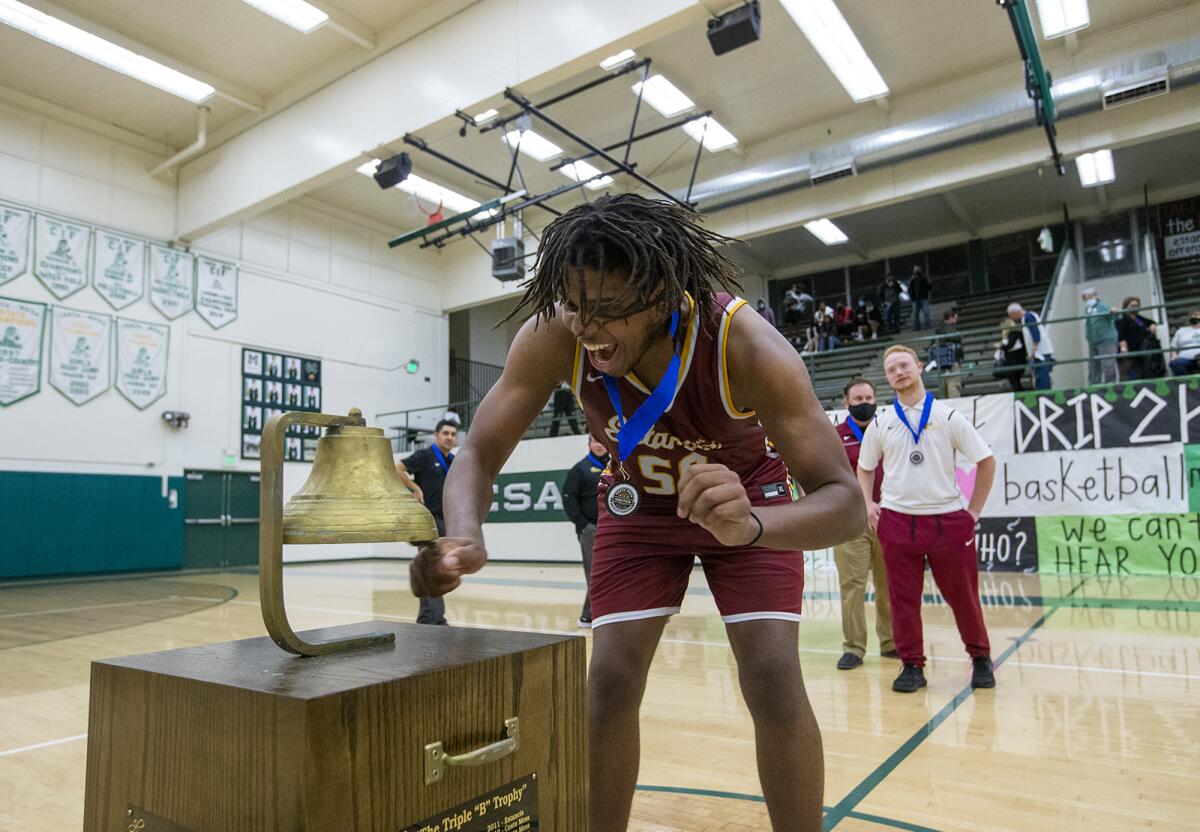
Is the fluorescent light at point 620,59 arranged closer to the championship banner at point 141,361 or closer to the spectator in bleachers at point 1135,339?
the spectator in bleachers at point 1135,339

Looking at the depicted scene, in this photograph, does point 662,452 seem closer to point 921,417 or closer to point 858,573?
point 921,417

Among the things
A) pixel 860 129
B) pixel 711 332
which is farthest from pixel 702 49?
pixel 711 332

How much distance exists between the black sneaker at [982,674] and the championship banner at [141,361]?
15104mm

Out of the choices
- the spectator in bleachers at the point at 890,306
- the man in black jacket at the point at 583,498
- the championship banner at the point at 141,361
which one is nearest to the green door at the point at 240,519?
the championship banner at the point at 141,361

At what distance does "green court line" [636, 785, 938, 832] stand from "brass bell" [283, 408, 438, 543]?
5.32ft

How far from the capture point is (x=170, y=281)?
51.5 feet

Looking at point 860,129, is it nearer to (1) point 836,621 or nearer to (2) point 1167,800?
(1) point 836,621

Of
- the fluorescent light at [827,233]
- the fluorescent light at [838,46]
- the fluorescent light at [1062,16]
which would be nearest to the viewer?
the fluorescent light at [1062,16]

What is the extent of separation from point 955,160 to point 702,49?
4770mm

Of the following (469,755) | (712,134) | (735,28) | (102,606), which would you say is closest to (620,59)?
(712,134)

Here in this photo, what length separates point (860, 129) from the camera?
14.6 m

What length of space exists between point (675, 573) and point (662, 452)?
13.7 inches

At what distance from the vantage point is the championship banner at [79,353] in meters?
14.1

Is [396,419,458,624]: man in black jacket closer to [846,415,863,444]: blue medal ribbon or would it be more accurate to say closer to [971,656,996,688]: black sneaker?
[846,415,863,444]: blue medal ribbon
